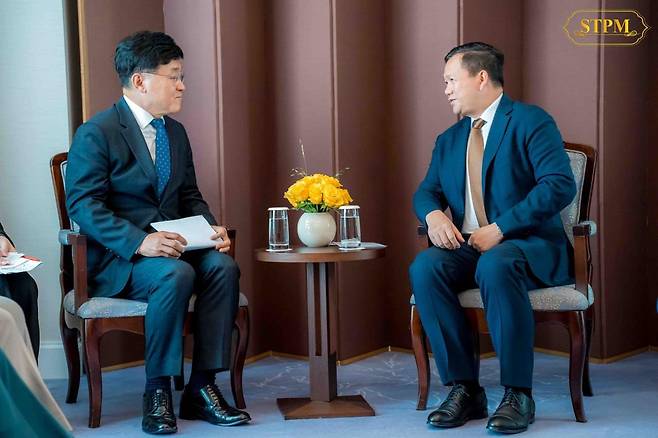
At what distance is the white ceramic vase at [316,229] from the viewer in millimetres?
3531

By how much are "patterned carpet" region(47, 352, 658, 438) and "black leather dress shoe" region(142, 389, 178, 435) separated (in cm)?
6

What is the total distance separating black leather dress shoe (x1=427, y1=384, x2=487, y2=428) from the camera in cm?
317

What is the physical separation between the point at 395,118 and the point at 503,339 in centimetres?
170

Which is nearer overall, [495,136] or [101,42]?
[495,136]

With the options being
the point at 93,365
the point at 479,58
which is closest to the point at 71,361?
the point at 93,365

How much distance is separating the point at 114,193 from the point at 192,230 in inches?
13.2

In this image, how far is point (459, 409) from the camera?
3213 millimetres

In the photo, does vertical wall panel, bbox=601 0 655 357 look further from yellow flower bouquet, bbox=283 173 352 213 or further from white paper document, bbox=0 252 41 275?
white paper document, bbox=0 252 41 275

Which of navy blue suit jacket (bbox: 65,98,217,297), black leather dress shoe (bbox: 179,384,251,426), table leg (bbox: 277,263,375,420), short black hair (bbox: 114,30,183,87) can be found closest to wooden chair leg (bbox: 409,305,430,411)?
table leg (bbox: 277,263,375,420)

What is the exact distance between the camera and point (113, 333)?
4305 mm

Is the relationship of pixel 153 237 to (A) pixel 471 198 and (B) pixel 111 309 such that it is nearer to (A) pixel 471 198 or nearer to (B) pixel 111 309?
(B) pixel 111 309

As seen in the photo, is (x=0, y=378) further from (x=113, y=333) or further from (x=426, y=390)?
(x=113, y=333)

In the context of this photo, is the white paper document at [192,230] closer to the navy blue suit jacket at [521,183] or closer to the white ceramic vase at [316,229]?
the white ceramic vase at [316,229]

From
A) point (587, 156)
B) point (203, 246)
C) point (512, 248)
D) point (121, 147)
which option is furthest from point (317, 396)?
point (587, 156)
